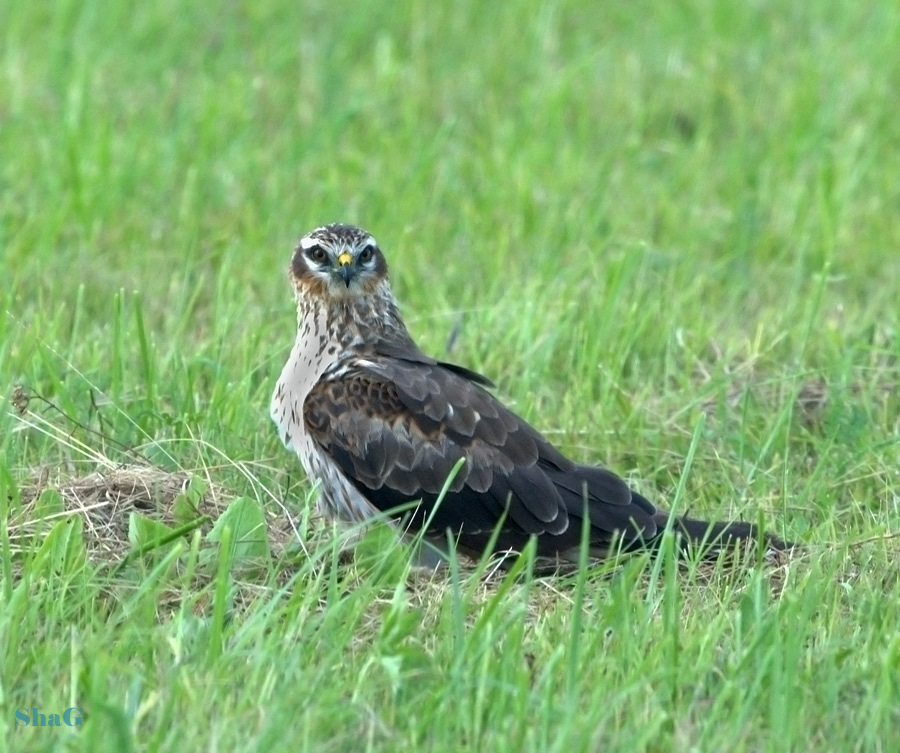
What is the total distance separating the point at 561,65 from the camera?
10.9m

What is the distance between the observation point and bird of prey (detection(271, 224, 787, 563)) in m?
5.38

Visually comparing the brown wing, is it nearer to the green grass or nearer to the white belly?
the white belly

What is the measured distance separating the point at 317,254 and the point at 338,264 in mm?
117

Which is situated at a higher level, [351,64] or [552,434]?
[351,64]

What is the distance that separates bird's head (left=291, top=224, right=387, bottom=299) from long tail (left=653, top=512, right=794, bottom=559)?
1.52 m

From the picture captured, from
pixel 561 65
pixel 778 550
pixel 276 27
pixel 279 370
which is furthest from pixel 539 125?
pixel 778 550

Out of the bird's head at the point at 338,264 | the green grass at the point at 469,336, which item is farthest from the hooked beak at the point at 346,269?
the green grass at the point at 469,336

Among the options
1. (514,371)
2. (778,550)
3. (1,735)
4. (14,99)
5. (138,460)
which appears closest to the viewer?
(1,735)

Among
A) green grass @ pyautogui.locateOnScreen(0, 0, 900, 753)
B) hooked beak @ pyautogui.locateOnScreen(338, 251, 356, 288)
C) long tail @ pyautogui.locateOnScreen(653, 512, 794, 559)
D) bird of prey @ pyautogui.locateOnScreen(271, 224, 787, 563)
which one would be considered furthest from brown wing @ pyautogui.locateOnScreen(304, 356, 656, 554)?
hooked beak @ pyautogui.locateOnScreen(338, 251, 356, 288)

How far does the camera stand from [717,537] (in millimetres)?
5215

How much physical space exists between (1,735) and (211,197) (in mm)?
5096

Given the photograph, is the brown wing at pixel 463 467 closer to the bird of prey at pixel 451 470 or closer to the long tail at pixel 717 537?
the bird of prey at pixel 451 470

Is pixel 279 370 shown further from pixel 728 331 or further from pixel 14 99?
pixel 14 99

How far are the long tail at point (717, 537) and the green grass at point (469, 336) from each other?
95mm
